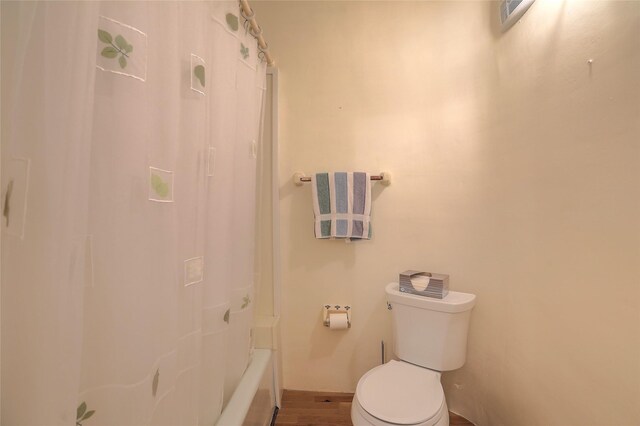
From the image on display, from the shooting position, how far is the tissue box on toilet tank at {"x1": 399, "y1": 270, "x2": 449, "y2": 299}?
132 centimetres

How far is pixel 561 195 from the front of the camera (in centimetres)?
100

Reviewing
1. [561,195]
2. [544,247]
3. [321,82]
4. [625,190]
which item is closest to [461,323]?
[544,247]

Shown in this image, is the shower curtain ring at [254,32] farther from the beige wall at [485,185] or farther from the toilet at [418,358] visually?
the toilet at [418,358]

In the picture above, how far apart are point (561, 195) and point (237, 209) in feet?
4.14

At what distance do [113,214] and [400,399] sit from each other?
1.19 metres

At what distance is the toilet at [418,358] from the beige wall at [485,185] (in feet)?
0.60

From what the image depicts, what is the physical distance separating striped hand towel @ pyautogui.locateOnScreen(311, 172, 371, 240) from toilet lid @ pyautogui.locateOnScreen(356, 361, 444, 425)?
68 cm

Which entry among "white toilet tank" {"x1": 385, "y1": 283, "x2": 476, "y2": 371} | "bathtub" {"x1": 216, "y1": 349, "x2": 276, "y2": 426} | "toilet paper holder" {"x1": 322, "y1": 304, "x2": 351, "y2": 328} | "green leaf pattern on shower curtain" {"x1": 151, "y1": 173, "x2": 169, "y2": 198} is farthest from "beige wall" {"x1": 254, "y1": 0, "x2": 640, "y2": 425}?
"green leaf pattern on shower curtain" {"x1": 151, "y1": 173, "x2": 169, "y2": 198}

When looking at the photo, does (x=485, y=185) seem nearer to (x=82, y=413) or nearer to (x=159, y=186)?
(x=159, y=186)

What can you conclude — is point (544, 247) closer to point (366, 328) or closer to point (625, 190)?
point (625, 190)

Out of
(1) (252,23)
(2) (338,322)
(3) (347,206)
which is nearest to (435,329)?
(2) (338,322)

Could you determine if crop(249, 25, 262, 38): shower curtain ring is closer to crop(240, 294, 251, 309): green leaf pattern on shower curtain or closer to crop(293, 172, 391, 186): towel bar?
crop(293, 172, 391, 186): towel bar

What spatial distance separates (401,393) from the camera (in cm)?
111

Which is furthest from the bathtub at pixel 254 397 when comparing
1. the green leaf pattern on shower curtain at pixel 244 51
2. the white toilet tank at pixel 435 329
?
the green leaf pattern on shower curtain at pixel 244 51
